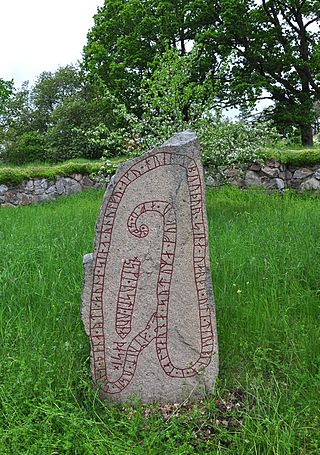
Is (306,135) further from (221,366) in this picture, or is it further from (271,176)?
(221,366)

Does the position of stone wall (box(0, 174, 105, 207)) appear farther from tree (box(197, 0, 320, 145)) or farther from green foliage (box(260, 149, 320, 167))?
tree (box(197, 0, 320, 145))

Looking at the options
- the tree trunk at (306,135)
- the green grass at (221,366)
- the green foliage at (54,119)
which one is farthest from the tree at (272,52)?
the green grass at (221,366)

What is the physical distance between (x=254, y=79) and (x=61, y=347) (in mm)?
13976

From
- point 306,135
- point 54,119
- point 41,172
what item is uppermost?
point 54,119

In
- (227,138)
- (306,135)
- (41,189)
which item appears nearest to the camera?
(227,138)

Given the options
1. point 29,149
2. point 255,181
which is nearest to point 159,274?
point 255,181

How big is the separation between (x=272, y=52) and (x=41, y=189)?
9814mm

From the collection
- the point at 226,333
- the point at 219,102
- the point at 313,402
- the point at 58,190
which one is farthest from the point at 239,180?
the point at 313,402

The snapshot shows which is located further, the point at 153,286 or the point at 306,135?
the point at 306,135

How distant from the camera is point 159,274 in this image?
2807 millimetres

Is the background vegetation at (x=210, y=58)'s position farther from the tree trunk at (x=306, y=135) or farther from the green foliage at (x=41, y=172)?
the green foliage at (x=41, y=172)

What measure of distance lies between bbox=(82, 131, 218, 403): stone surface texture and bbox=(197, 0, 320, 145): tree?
42.2ft

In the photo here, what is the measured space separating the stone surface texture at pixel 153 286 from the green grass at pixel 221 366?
15 cm

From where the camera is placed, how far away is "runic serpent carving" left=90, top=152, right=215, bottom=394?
9.13ft
